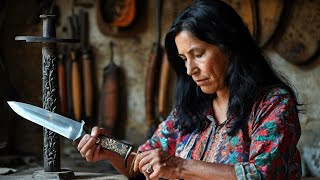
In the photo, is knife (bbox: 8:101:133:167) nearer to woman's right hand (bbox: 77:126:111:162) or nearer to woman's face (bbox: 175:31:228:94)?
woman's right hand (bbox: 77:126:111:162)

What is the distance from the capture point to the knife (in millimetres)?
1848

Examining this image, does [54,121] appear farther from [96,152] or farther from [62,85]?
[62,85]

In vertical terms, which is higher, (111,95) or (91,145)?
(91,145)

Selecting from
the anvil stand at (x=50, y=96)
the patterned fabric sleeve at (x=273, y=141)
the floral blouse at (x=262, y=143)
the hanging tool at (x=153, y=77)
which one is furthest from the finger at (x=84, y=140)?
the hanging tool at (x=153, y=77)

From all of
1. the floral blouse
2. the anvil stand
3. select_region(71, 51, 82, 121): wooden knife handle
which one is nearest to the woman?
the floral blouse

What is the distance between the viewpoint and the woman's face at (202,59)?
5.90 ft

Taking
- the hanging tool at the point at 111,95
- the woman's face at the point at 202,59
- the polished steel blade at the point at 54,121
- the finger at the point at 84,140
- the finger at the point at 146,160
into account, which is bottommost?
the hanging tool at the point at 111,95

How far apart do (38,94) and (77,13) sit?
619 millimetres

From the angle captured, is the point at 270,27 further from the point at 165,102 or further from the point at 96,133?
the point at 96,133

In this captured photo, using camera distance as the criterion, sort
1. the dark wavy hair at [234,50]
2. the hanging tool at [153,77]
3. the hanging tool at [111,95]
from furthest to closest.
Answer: the hanging tool at [111,95] < the hanging tool at [153,77] < the dark wavy hair at [234,50]

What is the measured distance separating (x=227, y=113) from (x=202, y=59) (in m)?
0.21

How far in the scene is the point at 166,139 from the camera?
6.90 feet

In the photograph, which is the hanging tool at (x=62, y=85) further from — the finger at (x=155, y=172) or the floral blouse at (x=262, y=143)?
the finger at (x=155, y=172)

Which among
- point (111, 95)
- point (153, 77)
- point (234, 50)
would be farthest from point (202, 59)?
point (111, 95)
